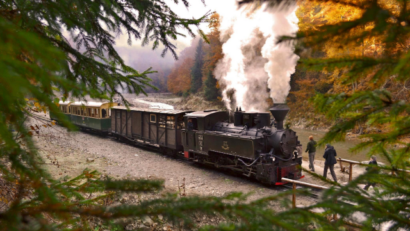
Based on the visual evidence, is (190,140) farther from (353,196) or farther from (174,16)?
(353,196)

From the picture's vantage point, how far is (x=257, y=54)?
25297 millimetres

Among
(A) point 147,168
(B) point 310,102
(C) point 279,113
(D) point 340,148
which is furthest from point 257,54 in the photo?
(B) point 310,102

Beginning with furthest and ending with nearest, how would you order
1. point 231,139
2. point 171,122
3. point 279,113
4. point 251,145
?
1. point 171,122
2. point 231,139
3. point 279,113
4. point 251,145

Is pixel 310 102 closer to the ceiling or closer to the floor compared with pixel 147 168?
closer to the ceiling

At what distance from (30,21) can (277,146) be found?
7969 millimetres

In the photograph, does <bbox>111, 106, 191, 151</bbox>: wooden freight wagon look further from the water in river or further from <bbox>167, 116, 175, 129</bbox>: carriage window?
the water in river

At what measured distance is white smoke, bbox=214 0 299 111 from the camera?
1075 cm

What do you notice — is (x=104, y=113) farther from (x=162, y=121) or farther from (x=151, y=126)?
(x=162, y=121)

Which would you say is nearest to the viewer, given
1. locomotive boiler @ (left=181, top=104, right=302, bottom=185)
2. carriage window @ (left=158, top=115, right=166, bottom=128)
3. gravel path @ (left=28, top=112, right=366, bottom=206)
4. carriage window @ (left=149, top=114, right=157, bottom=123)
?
gravel path @ (left=28, top=112, right=366, bottom=206)

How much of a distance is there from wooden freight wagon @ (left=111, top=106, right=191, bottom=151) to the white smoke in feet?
14.1

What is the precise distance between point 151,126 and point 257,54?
1597 centimetres

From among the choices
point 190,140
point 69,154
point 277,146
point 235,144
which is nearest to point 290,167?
point 277,146

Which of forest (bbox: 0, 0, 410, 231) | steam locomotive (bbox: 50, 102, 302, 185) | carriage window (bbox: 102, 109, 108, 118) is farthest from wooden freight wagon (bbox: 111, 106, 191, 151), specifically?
forest (bbox: 0, 0, 410, 231)

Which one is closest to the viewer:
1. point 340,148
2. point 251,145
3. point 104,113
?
point 251,145
